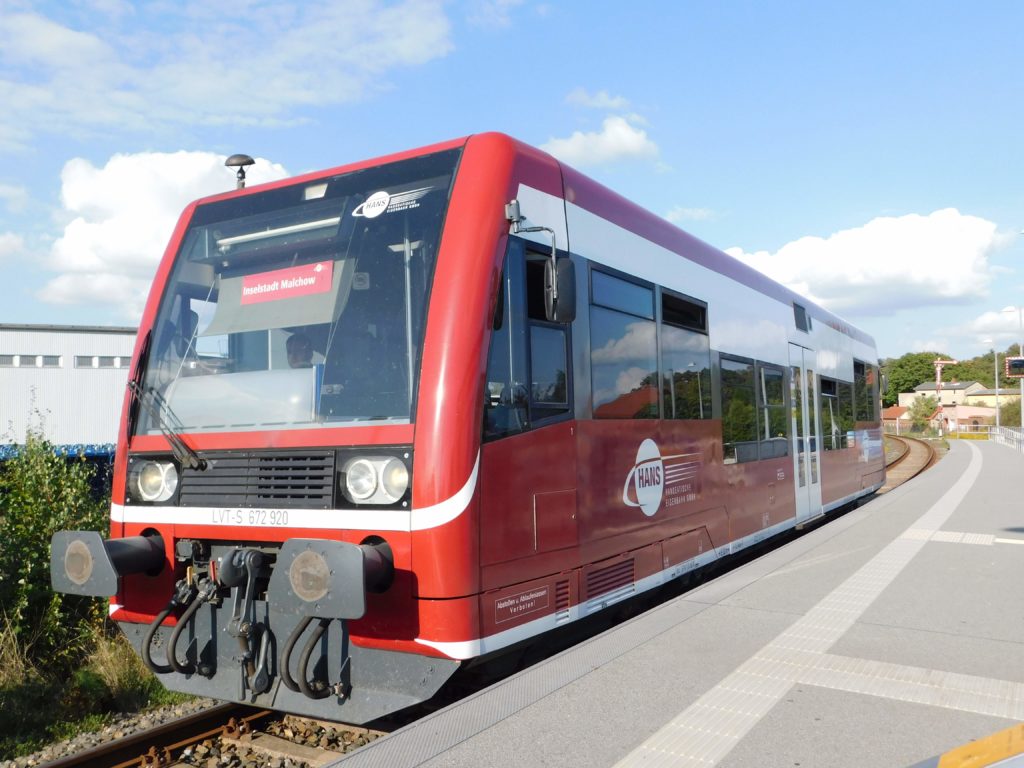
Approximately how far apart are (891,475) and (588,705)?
2318 cm

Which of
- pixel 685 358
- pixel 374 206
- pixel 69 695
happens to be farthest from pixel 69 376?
pixel 374 206

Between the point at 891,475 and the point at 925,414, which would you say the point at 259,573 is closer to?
the point at 891,475

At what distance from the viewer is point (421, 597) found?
A: 4.12 metres

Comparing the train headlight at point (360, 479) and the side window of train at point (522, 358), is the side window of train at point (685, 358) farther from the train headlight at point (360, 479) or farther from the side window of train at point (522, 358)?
the train headlight at point (360, 479)

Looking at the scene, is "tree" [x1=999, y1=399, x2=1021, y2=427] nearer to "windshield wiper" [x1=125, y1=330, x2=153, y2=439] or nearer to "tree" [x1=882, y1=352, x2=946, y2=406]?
"tree" [x1=882, y1=352, x2=946, y2=406]

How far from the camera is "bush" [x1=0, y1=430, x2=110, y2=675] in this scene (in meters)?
6.91

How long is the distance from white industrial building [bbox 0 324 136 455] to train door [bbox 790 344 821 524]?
2518cm

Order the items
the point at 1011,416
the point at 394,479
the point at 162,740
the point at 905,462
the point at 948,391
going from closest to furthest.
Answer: the point at 394,479 < the point at 162,740 < the point at 905,462 < the point at 1011,416 < the point at 948,391

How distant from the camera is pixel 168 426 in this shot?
16.7ft

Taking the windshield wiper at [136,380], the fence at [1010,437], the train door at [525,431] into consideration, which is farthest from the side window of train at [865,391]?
the fence at [1010,437]

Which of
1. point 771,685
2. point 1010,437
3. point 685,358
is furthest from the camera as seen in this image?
point 1010,437

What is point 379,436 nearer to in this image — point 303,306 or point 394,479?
point 394,479

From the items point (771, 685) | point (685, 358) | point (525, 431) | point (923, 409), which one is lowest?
point (771, 685)

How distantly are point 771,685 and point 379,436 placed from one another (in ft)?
7.80
